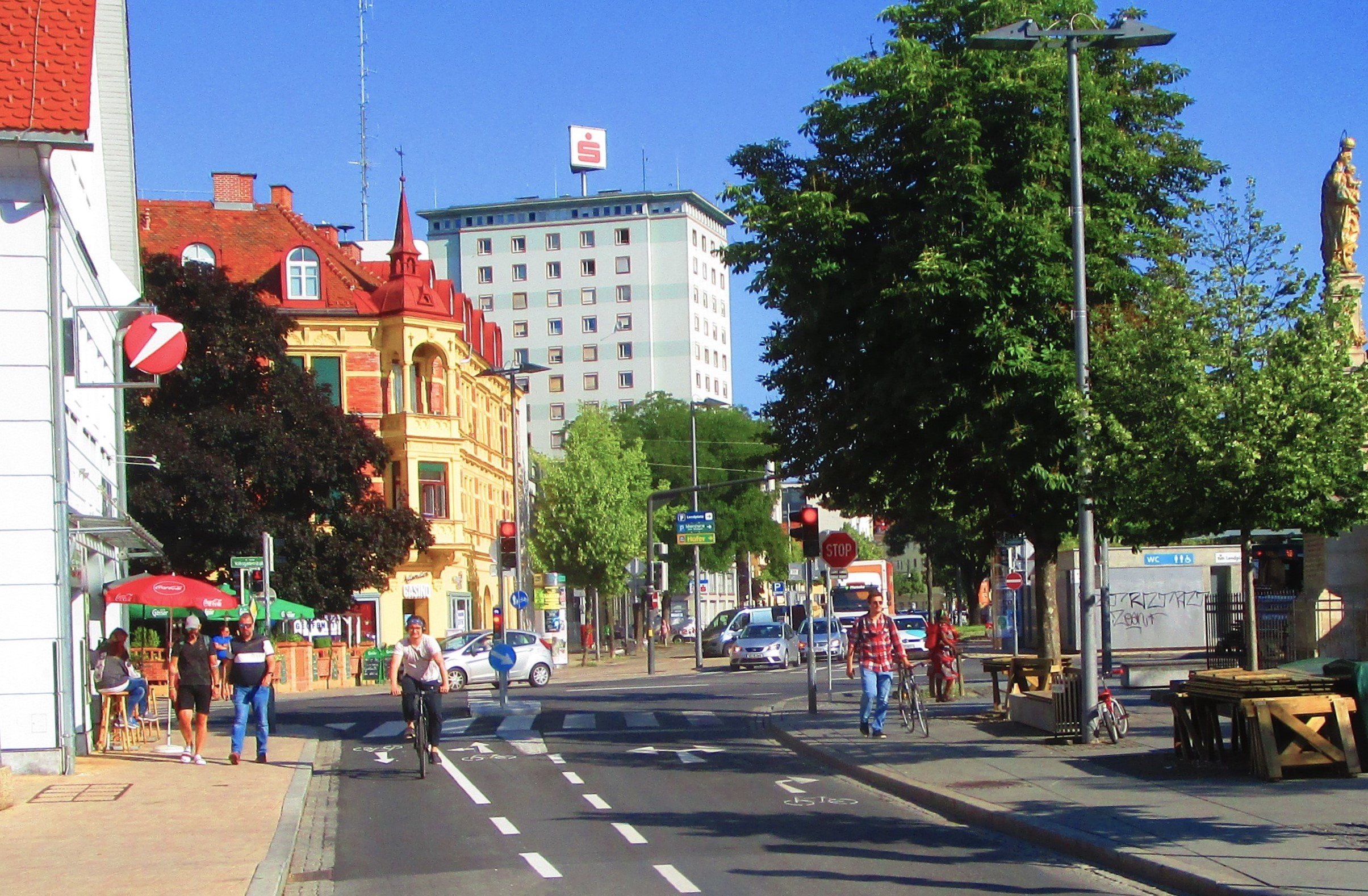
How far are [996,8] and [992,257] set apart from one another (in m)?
3.37

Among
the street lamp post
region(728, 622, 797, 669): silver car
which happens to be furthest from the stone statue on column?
region(728, 622, 797, 669): silver car

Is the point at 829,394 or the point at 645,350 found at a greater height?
the point at 645,350

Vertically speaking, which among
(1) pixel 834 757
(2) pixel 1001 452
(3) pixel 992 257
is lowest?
(1) pixel 834 757

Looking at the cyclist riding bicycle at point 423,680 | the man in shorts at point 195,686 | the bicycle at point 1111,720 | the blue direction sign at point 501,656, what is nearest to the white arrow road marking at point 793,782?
the bicycle at point 1111,720

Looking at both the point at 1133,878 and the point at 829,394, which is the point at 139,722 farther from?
the point at 1133,878

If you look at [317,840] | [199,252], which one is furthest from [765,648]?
[317,840]

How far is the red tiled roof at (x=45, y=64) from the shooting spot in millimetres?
16766

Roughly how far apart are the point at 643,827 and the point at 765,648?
36.0 m

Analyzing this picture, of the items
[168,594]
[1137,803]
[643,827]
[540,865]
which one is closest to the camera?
[540,865]

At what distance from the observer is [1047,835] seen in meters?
11.0

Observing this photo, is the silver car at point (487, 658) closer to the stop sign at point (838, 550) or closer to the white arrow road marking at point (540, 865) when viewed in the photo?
the stop sign at point (838, 550)

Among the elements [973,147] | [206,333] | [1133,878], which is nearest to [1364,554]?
[973,147]

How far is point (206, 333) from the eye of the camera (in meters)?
43.2

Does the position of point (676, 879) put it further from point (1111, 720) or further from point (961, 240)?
point (961, 240)
